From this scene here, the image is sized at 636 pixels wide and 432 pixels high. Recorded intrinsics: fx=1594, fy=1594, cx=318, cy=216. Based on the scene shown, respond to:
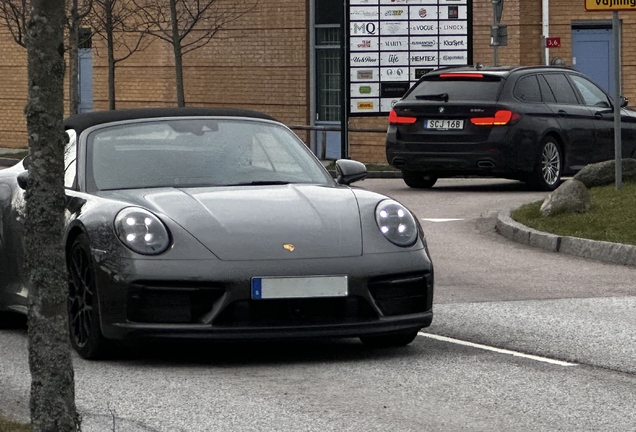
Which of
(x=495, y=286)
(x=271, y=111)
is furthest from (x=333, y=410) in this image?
(x=271, y=111)

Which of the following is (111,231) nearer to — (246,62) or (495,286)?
(495,286)

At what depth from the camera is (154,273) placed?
7.47 m

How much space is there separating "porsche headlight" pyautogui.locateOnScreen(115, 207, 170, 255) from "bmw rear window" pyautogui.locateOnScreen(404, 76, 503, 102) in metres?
12.7

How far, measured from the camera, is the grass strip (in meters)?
13.9

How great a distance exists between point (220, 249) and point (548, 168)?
13158 millimetres

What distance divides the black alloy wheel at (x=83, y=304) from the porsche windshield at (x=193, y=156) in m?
0.54

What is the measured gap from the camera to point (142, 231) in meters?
7.59

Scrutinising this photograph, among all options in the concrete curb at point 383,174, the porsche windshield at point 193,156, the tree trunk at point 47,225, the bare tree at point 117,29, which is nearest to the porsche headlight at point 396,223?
the porsche windshield at point 193,156

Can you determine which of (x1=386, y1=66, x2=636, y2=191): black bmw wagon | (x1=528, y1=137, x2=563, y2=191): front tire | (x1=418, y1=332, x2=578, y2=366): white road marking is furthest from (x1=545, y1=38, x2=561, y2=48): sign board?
(x1=418, y1=332, x2=578, y2=366): white road marking

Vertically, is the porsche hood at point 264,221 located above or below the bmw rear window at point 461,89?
→ below

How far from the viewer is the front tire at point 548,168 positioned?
65.7 feet

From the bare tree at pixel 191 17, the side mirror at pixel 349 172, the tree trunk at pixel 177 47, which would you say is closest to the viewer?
the side mirror at pixel 349 172

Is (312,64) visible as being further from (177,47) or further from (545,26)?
(545,26)

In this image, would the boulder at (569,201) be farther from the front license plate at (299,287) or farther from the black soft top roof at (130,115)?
the front license plate at (299,287)
